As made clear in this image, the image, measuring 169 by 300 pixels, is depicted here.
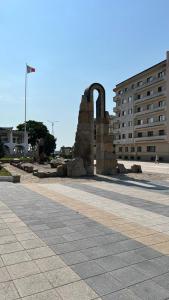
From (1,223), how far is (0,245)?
1.63 m

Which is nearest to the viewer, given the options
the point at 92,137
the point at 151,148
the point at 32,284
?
the point at 32,284

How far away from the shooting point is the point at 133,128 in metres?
62.7

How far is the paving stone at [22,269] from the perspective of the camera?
13.5 ft

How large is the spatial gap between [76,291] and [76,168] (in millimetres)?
16182

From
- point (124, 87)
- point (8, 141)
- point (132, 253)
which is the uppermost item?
point (124, 87)

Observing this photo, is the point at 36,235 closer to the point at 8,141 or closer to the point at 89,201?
the point at 89,201

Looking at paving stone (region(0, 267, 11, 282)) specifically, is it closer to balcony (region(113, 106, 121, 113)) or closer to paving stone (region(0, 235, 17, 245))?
paving stone (region(0, 235, 17, 245))

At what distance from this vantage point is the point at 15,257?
4781 millimetres

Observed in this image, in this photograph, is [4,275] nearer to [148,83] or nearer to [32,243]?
[32,243]

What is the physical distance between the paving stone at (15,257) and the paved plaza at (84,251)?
0.05 ft

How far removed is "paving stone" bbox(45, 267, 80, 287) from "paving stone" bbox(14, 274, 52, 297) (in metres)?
0.09

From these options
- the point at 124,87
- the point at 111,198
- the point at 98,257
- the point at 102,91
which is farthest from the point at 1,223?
the point at 124,87

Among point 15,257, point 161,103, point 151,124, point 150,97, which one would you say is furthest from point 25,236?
point 150,97

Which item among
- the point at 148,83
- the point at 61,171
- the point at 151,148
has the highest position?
the point at 148,83
